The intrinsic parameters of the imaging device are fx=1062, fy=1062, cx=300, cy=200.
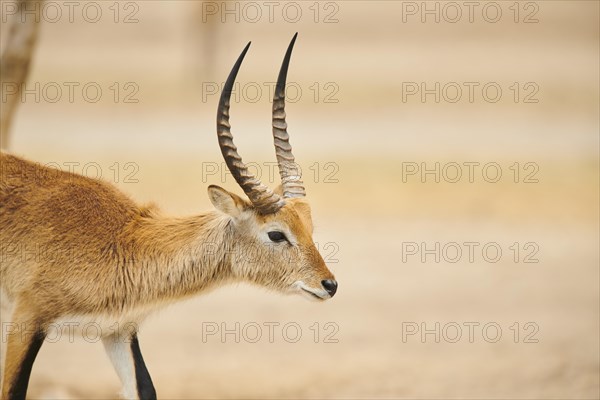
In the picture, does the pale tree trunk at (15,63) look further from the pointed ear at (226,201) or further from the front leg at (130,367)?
the pointed ear at (226,201)

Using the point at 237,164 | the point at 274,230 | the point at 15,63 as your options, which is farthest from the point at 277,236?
the point at 15,63

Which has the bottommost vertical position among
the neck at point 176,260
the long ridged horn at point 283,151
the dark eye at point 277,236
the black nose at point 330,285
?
the black nose at point 330,285

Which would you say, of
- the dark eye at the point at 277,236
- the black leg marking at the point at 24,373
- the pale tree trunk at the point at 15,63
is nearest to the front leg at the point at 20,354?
the black leg marking at the point at 24,373

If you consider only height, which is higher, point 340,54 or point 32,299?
point 340,54

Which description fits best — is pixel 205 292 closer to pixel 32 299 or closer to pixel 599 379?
pixel 32 299

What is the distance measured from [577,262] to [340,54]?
20597 mm

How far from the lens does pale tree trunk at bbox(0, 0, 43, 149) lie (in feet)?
43.4

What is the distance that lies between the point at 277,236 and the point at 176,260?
0.97 metres

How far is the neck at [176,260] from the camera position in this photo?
379 inches

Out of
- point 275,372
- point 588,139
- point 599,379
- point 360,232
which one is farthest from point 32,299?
point 588,139

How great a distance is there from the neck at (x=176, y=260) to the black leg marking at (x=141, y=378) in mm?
556

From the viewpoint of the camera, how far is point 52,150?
26.0 metres

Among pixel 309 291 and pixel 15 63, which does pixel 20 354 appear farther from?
pixel 15 63

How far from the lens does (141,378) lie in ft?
32.3
